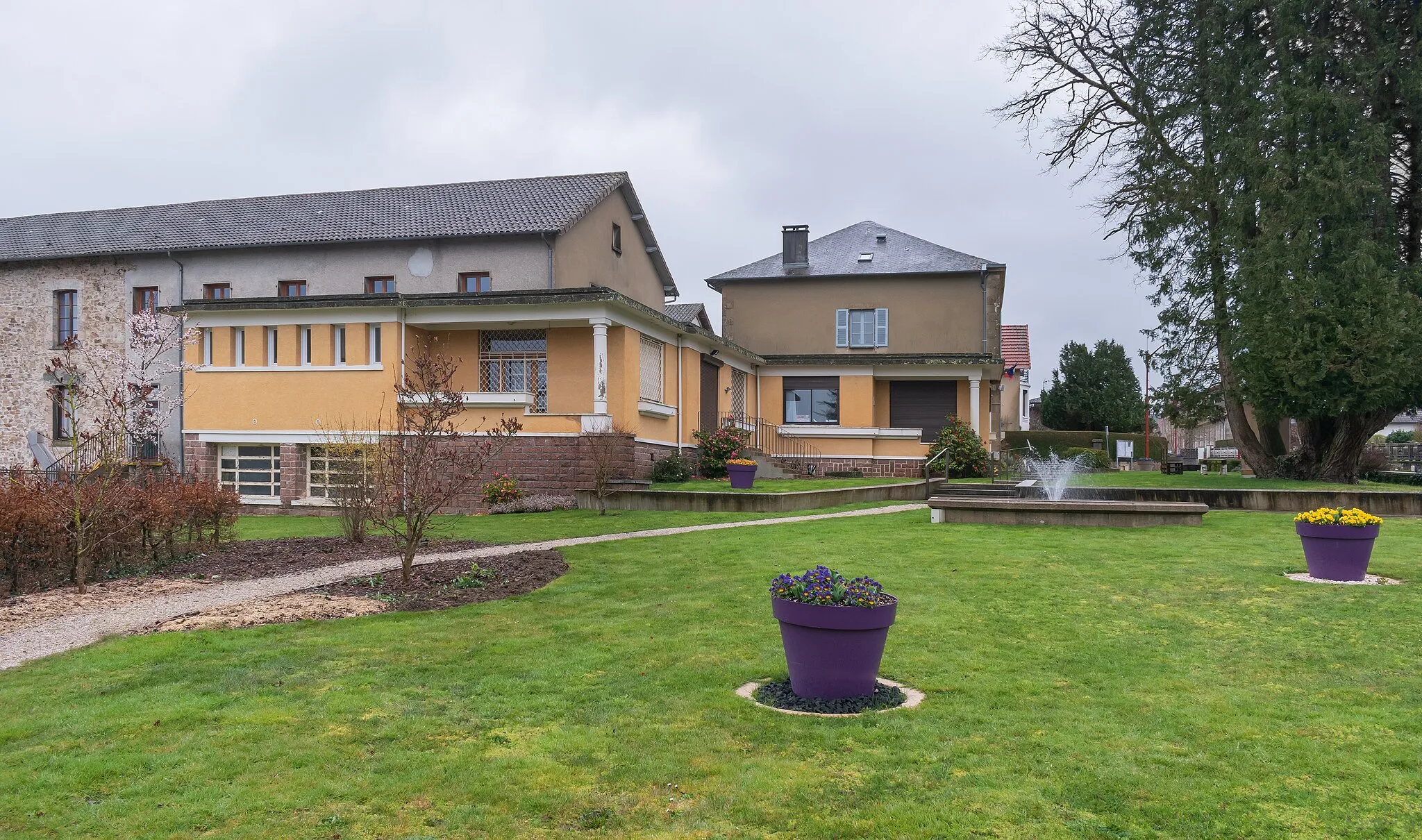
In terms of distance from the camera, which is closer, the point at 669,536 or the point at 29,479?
the point at 29,479

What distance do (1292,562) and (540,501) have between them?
13143 mm

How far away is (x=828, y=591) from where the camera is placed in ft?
18.8

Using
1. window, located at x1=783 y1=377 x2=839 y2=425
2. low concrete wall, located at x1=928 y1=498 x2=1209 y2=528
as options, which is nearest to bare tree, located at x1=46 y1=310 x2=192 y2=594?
low concrete wall, located at x1=928 y1=498 x2=1209 y2=528

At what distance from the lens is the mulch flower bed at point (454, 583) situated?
31.1 feet

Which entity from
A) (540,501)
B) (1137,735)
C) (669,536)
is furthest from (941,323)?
(1137,735)

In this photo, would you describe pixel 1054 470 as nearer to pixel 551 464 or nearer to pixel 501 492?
pixel 551 464

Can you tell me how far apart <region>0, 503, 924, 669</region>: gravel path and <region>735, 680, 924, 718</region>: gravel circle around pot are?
5.32 m

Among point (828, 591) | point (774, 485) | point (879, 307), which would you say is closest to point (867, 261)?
point (879, 307)

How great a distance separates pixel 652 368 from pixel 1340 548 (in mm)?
15343

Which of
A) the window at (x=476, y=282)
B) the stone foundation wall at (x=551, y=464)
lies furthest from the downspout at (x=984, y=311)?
the window at (x=476, y=282)

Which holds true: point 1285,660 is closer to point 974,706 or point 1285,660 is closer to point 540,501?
point 974,706

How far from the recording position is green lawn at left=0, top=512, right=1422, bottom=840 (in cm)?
419

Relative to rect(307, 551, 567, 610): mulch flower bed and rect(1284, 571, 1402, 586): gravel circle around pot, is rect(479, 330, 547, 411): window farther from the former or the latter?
rect(1284, 571, 1402, 586): gravel circle around pot

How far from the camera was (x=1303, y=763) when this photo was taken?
184 inches
